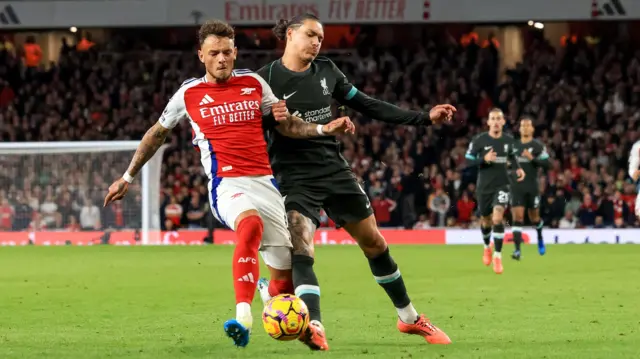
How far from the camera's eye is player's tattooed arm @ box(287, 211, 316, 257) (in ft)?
25.0

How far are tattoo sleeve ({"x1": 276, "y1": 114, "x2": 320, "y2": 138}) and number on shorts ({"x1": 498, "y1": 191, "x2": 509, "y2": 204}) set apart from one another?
10.0 meters

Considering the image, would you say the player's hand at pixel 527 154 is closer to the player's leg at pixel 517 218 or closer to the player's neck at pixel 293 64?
the player's leg at pixel 517 218

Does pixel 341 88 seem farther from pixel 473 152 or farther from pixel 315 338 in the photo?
pixel 473 152

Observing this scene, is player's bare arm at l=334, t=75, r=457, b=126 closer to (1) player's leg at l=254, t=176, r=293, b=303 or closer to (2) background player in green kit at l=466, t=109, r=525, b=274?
(1) player's leg at l=254, t=176, r=293, b=303

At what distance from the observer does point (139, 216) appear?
25031mm

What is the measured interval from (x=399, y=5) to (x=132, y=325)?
21.4 meters

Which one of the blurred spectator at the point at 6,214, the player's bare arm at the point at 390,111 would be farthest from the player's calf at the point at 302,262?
the blurred spectator at the point at 6,214

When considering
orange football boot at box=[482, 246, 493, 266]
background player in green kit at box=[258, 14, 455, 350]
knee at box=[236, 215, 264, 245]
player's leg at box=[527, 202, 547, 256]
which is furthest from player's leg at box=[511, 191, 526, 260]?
knee at box=[236, 215, 264, 245]

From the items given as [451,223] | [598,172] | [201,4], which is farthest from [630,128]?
[201,4]

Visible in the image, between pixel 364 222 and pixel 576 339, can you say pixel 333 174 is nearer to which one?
pixel 364 222

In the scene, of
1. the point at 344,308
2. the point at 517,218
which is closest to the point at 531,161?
the point at 517,218

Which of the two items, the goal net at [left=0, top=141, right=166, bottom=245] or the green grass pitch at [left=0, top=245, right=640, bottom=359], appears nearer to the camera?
the green grass pitch at [left=0, top=245, right=640, bottom=359]

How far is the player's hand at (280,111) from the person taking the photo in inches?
290

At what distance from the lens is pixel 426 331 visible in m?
7.92
